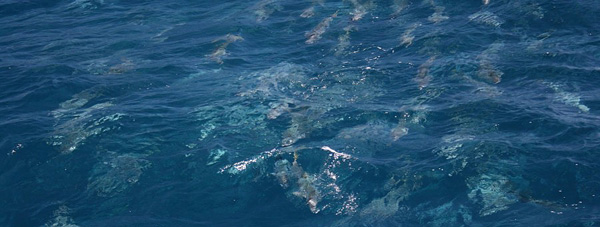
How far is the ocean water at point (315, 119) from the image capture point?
7602mm

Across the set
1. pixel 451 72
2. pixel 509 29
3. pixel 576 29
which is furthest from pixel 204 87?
pixel 576 29

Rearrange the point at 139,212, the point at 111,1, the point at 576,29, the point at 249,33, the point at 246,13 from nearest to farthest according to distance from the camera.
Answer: the point at 139,212 < the point at 576,29 < the point at 249,33 < the point at 246,13 < the point at 111,1

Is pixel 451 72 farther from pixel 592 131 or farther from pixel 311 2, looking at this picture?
pixel 311 2

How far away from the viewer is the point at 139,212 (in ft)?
25.6

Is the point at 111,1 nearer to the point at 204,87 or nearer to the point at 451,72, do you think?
the point at 204,87

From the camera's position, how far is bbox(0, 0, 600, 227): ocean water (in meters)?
7.60

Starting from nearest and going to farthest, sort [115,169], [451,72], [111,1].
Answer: [115,169] < [451,72] < [111,1]

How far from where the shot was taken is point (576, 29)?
452 inches

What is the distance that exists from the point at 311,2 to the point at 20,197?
883 centimetres

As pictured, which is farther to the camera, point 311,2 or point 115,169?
point 311,2

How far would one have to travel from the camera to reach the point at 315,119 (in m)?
9.48

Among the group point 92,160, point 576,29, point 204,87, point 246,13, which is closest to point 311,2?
point 246,13

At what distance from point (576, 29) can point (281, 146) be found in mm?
6506

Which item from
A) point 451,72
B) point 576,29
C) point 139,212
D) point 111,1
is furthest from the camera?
point 111,1
